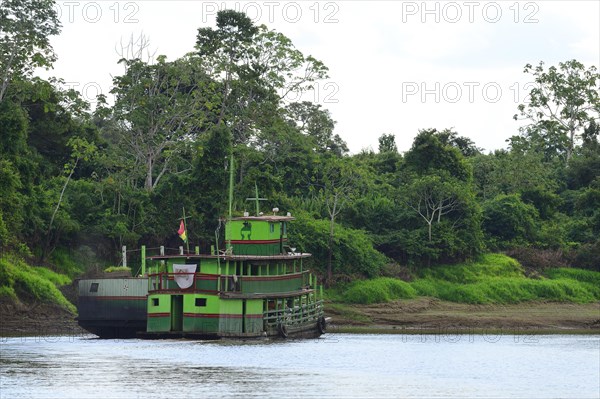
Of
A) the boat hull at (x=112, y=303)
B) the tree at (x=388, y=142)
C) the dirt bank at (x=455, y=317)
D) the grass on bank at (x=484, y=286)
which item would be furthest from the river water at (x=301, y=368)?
the tree at (x=388, y=142)

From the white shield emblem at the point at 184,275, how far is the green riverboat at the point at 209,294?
2.1 inches

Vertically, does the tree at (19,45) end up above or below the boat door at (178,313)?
above

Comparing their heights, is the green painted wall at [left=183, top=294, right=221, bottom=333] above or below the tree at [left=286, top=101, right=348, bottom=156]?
below

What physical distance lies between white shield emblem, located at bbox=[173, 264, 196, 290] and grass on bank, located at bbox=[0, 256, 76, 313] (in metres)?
11.6

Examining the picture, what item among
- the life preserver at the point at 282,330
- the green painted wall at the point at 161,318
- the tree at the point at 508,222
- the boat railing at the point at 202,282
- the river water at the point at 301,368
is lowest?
the river water at the point at 301,368

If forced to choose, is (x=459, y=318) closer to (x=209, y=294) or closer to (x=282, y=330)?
(x=282, y=330)

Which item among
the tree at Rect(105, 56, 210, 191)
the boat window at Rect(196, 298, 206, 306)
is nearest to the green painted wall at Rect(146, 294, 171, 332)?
the boat window at Rect(196, 298, 206, 306)

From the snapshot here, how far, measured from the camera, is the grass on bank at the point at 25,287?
73.1 m

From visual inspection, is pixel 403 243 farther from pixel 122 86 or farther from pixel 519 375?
pixel 519 375

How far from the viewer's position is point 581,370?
187 ft

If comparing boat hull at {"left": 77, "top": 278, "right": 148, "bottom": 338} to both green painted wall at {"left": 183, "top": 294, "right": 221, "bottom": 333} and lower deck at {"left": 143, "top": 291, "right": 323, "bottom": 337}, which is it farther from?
green painted wall at {"left": 183, "top": 294, "right": 221, "bottom": 333}

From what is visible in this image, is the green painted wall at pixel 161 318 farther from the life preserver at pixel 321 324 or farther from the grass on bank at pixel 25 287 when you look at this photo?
the grass on bank at pixel 25 287

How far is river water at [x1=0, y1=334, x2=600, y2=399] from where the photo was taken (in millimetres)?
49531

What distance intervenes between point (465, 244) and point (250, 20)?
2565 cm
